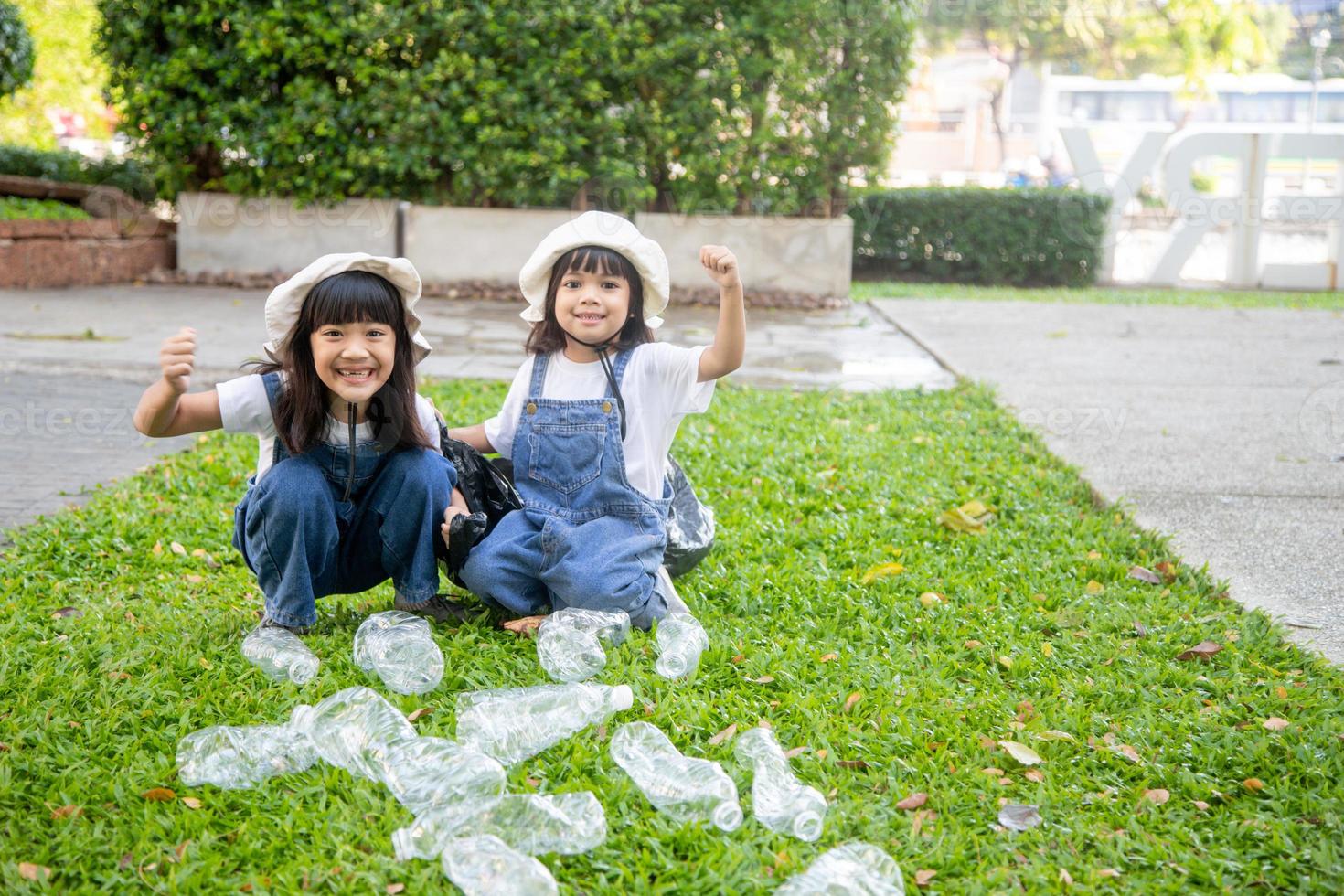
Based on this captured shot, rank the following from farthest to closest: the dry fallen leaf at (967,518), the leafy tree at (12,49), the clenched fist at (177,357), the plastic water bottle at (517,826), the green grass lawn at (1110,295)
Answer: the green grass lawn at (1110,295) → the leafy tree at (12,49) → the dry fallen leaf at (967,518) → the clenched fist at (177,357) → the plastic water bottle at (517,826)

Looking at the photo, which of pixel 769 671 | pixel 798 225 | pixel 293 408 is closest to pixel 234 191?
pixel 798 225

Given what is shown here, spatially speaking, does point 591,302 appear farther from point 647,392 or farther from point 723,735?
point 723,735

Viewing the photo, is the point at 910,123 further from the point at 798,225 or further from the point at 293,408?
the point at 293,408

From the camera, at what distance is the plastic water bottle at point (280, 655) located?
2820 millimetres

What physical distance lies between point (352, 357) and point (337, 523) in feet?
1.42

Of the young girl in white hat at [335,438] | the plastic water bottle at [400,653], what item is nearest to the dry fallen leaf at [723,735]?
the plastic water bottle at [400,653]

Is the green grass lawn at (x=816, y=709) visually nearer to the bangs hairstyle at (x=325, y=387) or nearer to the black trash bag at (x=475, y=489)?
the black trash bag at (x=475, y=489)

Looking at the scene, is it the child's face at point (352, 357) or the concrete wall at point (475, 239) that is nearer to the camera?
the child's face at point (352, 357)

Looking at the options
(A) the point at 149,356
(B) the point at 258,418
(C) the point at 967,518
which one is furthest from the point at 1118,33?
(B) the point at 258,418

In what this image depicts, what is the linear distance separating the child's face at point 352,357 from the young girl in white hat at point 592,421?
1.30 feet

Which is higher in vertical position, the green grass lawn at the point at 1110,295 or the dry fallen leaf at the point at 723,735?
the green grass lawn at the point at 1110,295

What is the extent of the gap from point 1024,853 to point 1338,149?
14.0 m

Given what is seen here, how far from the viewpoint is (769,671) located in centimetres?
293

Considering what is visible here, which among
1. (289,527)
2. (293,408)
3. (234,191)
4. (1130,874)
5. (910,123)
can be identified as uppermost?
(910,123)
